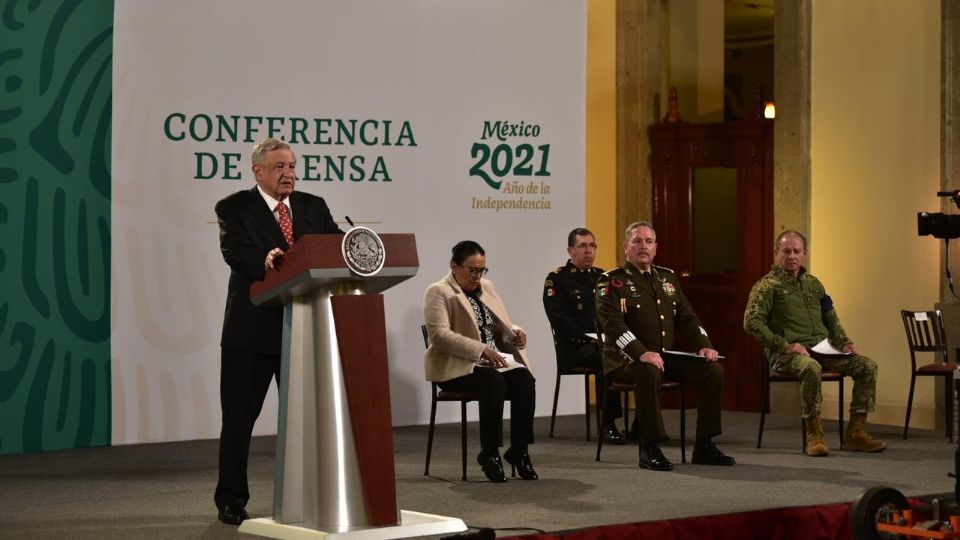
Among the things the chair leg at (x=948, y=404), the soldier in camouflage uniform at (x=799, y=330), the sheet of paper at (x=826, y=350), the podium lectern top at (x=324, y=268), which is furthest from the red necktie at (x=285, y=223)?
the chair leg at (x=948, y=404)

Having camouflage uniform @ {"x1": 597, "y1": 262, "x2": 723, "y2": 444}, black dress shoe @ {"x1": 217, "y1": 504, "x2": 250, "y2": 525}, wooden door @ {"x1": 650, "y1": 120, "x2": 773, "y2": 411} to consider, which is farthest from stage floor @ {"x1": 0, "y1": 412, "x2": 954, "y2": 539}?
wooden door @ {"x1": 650, "y1": 120, "x2": 773, "y2": 411}

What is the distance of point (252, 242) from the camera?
4.97 meters

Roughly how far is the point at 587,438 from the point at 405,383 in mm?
1214

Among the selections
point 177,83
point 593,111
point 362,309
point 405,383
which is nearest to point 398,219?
point 405,383

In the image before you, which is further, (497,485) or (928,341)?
(928,341)

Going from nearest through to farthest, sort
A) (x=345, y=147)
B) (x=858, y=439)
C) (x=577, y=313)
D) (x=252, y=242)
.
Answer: (x=252, y=242), (x=858, y=439), (x=577, y=313), (x=345, y=147)

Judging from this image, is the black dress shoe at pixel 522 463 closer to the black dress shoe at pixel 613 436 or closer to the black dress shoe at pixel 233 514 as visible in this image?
the black dress shoe at pixel 613 436

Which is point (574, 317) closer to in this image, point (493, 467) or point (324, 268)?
point (493, 467)

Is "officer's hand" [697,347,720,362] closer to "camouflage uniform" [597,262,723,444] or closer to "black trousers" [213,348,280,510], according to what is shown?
"camouflage uniform" [597,262,723,444]

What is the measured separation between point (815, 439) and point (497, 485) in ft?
6.35

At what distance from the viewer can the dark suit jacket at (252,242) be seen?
16.3ft

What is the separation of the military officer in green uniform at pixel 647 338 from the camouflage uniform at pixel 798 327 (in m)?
0.58

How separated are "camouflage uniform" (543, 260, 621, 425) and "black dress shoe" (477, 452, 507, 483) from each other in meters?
1.50

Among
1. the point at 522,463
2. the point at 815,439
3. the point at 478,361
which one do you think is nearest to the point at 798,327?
the point at 815,439
